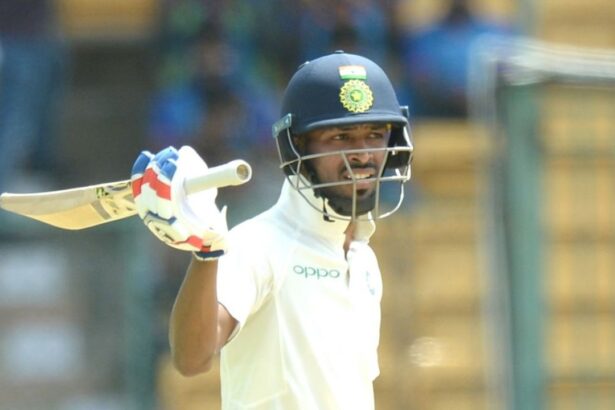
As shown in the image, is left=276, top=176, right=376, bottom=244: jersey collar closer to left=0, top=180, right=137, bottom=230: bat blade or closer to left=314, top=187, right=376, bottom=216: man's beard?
left=314, top=187, right=376, bottom=216: man's beard

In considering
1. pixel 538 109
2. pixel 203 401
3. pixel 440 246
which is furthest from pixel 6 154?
pixel 538 109

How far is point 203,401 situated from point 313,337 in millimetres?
3668

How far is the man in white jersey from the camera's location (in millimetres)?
3400

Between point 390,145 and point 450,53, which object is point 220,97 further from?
point 390,145

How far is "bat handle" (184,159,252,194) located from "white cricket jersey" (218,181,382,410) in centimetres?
36

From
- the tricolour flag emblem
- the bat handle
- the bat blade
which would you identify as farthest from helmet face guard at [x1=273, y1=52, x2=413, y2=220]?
the bat handle

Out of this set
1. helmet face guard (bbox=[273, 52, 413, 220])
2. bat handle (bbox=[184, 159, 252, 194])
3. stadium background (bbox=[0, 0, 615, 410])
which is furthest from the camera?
stadium background (bbox=[0, 0, 615, 410])

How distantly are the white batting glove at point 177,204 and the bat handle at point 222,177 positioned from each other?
0.07 feet

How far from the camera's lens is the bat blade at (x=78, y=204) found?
11.0 feet

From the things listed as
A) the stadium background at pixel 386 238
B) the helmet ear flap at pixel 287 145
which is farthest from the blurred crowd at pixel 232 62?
the helmet ear flap at pixel 287 145

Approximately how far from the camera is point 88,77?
28.3 feet

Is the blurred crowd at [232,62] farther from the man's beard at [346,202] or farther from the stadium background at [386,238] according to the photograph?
the man's beard at [346,202]

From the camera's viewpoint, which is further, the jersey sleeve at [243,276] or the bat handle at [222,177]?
the jersey sleeve at [243,276]

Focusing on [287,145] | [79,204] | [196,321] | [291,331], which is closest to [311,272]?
[291,331]
